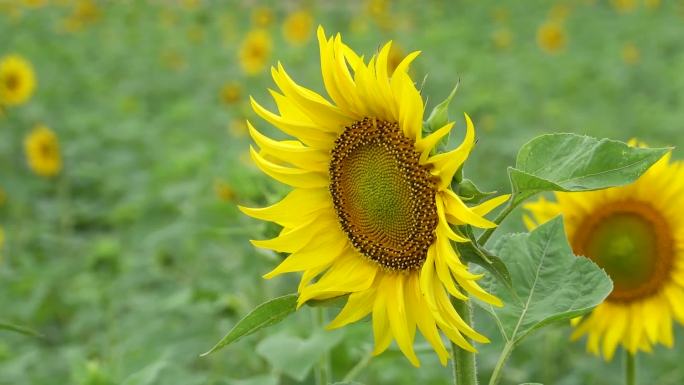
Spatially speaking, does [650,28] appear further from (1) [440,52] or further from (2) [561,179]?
(2) [561,179]

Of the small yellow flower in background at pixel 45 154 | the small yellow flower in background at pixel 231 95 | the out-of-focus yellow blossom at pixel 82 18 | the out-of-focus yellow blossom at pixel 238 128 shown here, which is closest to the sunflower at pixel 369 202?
the small yellow flower in background at pixel 45 154

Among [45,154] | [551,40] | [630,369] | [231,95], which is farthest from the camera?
[551,40]

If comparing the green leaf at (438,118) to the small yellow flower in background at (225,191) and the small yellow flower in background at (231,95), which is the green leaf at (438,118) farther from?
the small yellow flower in background at (231,95)

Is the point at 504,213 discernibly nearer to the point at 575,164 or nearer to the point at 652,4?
the point at 575,164

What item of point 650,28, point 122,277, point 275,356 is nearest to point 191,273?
point 122,277

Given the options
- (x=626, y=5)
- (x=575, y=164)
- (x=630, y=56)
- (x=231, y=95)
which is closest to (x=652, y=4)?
(x=626, y=5)

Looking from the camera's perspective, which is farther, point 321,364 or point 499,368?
point 321,364

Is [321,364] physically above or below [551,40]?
above
